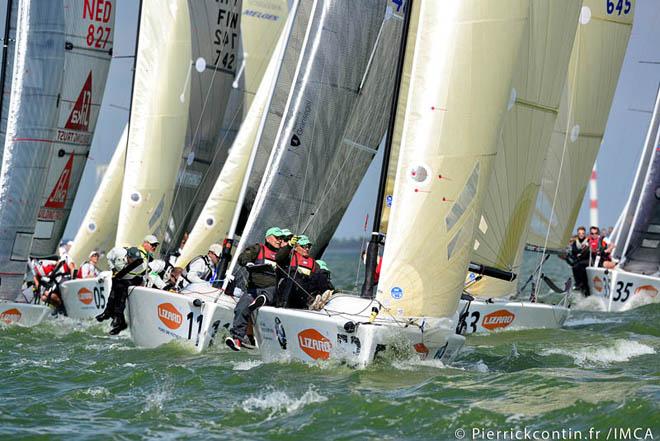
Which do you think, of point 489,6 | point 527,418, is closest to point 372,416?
point 527,418

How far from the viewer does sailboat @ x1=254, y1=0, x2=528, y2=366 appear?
441 inches

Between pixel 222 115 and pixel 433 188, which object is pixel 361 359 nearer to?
pixel 433 188

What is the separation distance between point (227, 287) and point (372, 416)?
4.64 meters

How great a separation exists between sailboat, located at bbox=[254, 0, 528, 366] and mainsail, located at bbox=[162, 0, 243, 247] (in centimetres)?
954

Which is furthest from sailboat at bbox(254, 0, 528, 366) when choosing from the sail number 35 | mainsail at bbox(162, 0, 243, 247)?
mainsail at bbox(162, 0, 243, 247)

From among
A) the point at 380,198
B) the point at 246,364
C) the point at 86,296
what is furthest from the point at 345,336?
the point at 86,296

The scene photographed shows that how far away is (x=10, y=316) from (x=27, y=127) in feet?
8.13

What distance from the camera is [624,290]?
20.8 meters

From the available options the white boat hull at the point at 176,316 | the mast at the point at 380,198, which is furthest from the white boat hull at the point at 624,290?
the mast at the point at 380,198

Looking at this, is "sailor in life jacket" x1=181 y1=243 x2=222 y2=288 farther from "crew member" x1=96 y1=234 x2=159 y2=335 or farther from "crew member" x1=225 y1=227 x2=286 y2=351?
"crew member" x1=225 y1=227 x2=286 y2=351

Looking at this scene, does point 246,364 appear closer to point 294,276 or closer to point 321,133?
point 294,276

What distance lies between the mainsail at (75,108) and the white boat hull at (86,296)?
1726 millimetres

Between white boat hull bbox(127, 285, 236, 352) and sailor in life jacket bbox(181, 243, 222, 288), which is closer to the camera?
white boat hull bbox(127, 285, 236, 352)

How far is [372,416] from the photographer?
942 centimetres
